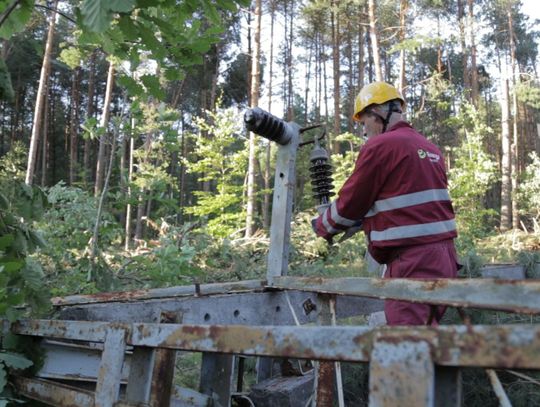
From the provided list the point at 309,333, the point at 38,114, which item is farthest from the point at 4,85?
Answer: the point at 38,114

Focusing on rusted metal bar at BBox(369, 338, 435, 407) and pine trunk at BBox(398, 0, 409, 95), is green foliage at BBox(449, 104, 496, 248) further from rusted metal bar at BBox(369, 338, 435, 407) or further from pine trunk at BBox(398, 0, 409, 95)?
rusted metal bar at BBox(369, 338, 435, 407)

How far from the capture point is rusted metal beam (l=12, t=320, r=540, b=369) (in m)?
0.93

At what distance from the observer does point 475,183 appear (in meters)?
18.0

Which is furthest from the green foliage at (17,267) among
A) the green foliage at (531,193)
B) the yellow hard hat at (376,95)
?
the green foliage at (531,193)

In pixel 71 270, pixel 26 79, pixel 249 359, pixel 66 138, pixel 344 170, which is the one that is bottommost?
pixel 249 359

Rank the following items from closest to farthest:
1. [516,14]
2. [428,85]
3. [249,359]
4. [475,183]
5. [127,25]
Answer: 1. [127,25]
2. [249,359]
3. [475,183]
4. [428,85]
5. [516,14]

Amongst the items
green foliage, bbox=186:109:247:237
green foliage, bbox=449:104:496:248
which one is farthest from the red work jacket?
green foliage, bbox=449:104:496:248

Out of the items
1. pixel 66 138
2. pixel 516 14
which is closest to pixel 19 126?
pixel 66 138

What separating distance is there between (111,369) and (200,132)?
20.2 metres

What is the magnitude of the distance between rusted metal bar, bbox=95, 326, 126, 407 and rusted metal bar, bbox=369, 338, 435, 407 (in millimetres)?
963

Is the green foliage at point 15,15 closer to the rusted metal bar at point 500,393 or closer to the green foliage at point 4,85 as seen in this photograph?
the green foliage at point 4,85

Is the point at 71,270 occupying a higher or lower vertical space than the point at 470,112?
Answer: lower

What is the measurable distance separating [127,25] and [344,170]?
587 inches

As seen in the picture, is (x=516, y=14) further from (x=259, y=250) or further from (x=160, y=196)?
(x=160, y=196)
